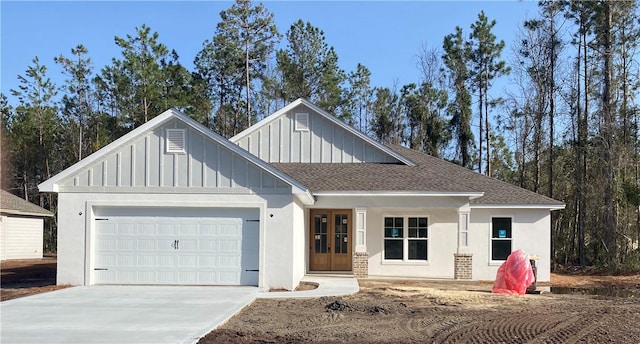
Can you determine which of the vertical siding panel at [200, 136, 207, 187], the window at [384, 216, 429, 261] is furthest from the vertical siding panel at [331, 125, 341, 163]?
the vertical siding panel at [200, 136, 207, 187]

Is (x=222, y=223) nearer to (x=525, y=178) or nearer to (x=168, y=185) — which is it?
(x=168, y=185)

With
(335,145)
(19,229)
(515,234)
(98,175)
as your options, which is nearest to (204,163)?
(98,175)

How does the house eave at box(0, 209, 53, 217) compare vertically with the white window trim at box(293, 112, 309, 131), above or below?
below

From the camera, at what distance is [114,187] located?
1449cm

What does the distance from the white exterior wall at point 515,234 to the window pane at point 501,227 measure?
13cm

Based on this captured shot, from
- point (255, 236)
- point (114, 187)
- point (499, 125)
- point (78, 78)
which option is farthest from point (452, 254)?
point (78, 78)

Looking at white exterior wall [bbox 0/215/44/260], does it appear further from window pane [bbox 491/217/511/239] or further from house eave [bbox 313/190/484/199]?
window pane [bbox 491/217/511/239]

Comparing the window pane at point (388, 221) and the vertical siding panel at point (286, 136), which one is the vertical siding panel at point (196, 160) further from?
the window pane at point (388, 221)

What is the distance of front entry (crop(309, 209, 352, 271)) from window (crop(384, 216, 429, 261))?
1.32 meters

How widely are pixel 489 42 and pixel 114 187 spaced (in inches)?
1103

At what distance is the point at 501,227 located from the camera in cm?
1877

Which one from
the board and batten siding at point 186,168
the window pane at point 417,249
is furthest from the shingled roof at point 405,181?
the board and batten siding at point 186,168

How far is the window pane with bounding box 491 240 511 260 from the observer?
18688 millimetres

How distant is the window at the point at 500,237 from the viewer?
1869 centimetres
